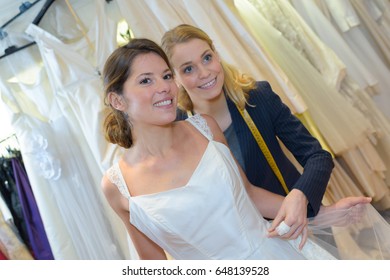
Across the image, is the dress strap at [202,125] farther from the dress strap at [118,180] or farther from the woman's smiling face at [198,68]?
the dress strap at [118,180]

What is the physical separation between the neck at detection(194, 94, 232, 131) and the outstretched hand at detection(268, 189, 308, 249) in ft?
1.23

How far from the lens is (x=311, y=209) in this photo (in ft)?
3.75

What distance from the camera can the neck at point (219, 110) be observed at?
4.46 ft

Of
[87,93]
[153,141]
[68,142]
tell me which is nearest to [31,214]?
[68,142]

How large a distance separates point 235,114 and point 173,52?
0.88 feet

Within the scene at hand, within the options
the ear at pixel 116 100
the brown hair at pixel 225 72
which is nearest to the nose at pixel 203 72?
the brown hair at pixel 225 72

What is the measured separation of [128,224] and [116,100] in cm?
36

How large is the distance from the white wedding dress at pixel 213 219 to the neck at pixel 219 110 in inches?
9.7

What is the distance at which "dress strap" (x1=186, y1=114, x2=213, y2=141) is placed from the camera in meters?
1.21
